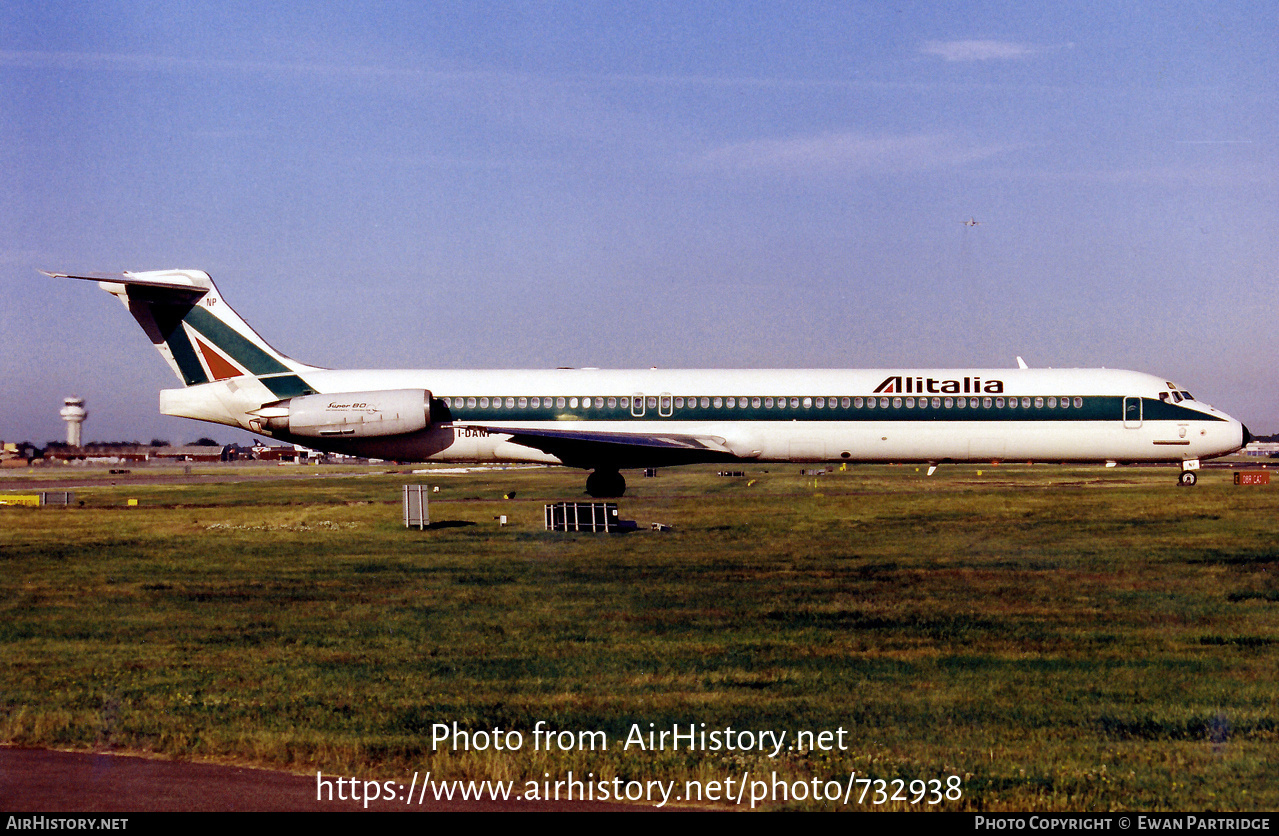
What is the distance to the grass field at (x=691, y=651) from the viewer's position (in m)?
8.36

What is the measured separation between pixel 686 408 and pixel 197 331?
14457 mm

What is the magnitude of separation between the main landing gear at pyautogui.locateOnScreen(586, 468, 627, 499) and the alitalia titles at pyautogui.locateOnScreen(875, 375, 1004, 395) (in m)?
8.15

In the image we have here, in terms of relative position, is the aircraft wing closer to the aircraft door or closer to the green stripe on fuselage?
the green stripe on fuselage

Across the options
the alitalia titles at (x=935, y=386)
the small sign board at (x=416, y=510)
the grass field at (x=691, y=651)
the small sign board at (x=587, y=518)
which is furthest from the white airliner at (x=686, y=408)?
the grass field at (x=691, y=651)

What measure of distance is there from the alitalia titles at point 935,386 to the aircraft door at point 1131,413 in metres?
3.67

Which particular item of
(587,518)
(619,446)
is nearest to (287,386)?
(619,446)

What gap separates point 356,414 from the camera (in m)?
30.9

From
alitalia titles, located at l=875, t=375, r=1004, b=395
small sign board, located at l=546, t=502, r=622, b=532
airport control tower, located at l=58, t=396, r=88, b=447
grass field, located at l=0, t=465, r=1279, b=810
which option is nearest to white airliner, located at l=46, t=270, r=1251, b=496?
alitalia titles, located at l=875, t=375, r=1004, b=395

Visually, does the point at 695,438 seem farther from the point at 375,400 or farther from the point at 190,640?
the point at 190,640

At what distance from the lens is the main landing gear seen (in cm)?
3341

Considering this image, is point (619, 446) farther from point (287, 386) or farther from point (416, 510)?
point (287, 386)

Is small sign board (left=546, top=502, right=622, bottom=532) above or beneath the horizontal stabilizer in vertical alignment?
beneath

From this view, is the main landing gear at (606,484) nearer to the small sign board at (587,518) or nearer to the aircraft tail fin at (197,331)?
the small sign board at (587,518)
